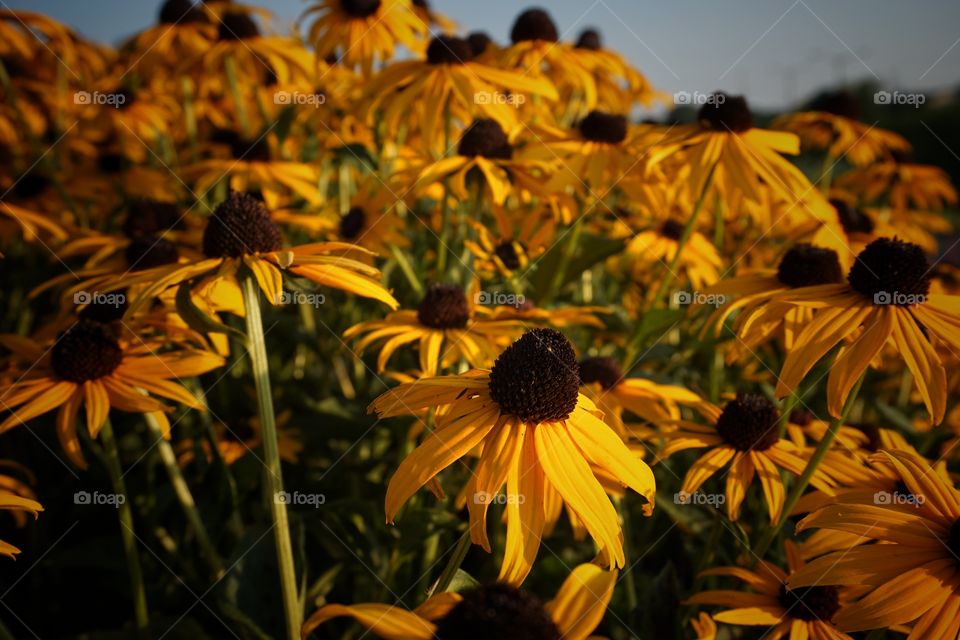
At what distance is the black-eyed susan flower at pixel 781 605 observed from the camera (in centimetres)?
171

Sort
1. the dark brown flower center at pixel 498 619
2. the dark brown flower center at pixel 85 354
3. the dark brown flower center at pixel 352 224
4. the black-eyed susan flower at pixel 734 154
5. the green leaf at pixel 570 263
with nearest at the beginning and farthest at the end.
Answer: the dark brown flower center at pixel 498 619 < the dark brown flower center at pixel 85 354 < the black-eyed susan flower at pixel 734 154 < the green leaf at pixel 570 263 < the dark brown flower center at pixel 352 224

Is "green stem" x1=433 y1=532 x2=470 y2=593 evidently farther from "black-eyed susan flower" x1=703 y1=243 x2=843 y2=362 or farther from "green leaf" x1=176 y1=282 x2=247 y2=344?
"black-eyed susan flower" x1=703 y1=243 x2=843 y2=362

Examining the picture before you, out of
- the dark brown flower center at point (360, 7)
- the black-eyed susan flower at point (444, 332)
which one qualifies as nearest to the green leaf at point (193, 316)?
the black-eyed susan flower at point (444, 332)

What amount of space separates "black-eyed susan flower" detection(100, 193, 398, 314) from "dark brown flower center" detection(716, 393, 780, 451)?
1.15 m

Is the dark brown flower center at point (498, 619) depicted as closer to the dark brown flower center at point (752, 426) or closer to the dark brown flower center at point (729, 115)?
the dark brown flower center at point (752, 426)

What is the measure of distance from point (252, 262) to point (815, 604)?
1.75m

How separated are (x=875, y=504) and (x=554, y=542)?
134 cm

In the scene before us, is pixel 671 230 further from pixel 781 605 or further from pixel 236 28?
pixel 236 28

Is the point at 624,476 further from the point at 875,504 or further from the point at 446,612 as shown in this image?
the point at 875,504

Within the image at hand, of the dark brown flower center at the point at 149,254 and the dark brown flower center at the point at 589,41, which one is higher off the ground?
the dark brown flower center at the point at 589,41

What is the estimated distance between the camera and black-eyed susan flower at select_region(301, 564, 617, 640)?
106 cm

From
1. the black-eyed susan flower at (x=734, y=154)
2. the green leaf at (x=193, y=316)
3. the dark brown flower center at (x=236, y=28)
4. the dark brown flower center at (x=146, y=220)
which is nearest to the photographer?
the green leaf at (x=193, y=316)

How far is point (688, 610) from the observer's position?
206 centimetres

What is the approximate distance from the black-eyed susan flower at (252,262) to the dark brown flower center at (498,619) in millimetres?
806
